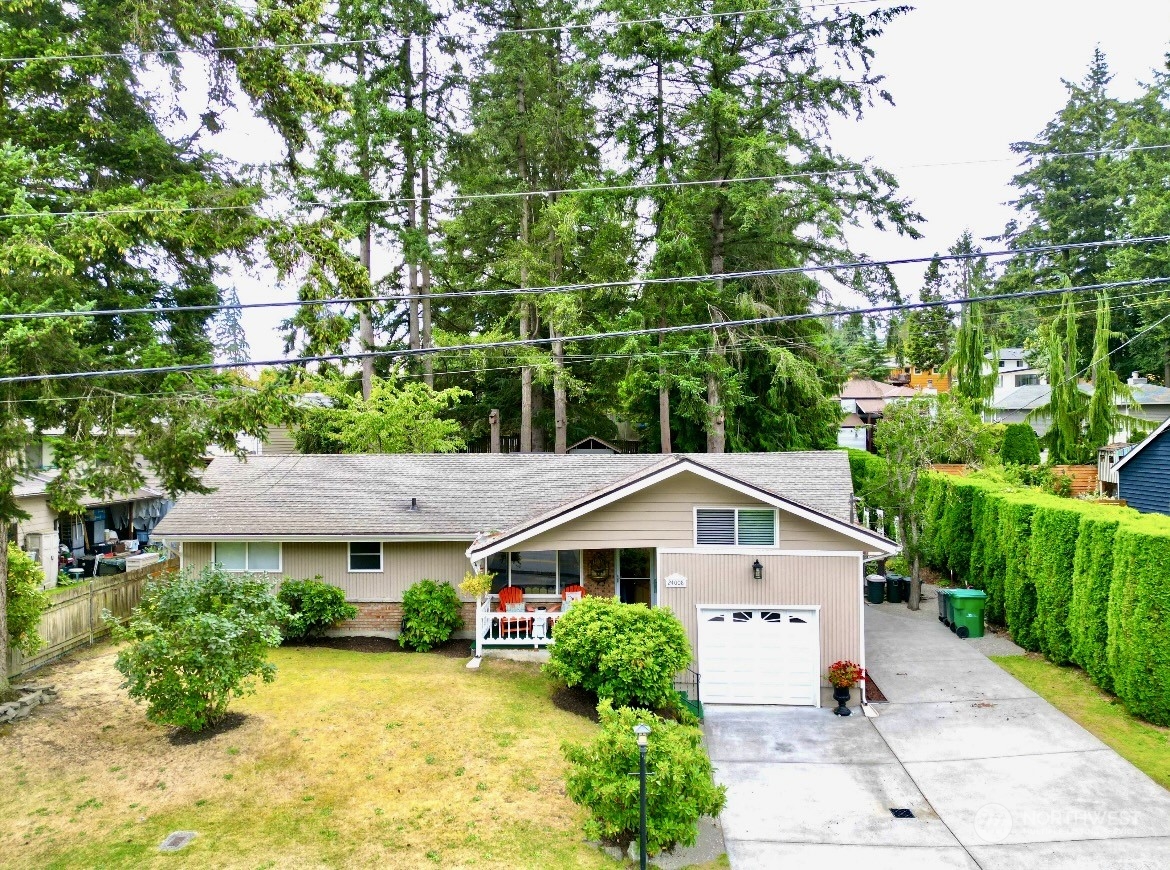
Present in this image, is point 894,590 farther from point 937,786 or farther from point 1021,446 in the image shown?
point 1021,446

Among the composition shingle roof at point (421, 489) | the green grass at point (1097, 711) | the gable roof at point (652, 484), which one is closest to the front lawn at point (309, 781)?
the gable roof at point (652, 484)

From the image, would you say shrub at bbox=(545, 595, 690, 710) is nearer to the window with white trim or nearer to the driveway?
the driveway

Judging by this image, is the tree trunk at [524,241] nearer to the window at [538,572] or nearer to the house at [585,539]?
the house at [585,539]

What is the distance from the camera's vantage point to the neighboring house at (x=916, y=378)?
69.8 meters

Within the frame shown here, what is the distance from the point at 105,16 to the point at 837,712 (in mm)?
17162

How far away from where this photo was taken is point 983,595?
18.0 metres

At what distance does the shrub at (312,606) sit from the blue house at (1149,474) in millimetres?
19999

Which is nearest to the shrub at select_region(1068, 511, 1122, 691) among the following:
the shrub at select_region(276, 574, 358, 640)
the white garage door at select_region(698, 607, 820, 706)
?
the white garage door at select_region(698, 607, 820, 706)

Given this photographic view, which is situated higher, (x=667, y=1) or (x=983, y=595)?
(x=667, y=1)

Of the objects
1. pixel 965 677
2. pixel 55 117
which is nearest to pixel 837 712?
pixel 965 677

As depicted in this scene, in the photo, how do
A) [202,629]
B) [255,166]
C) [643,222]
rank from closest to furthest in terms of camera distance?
[202,629]
[255,166]
[643,222]

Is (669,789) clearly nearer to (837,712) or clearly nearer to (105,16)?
(837,712)

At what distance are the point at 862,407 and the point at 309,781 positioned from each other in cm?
5641

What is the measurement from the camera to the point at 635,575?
683 inches
